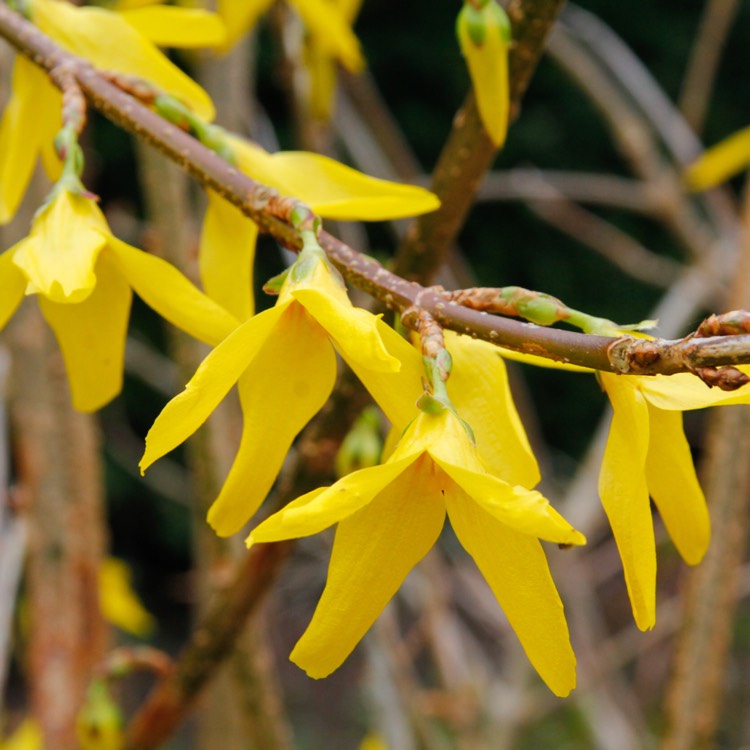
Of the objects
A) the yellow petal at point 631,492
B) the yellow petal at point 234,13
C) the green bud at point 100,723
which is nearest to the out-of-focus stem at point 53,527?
the green bud at point 100,723

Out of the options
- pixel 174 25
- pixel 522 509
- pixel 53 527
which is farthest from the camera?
pixel 53 527

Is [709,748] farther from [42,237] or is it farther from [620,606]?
[620,606]

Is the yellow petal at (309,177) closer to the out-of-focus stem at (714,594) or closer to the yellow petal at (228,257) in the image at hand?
the yellow petal at (228,257)

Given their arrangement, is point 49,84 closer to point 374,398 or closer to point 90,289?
point 90,289

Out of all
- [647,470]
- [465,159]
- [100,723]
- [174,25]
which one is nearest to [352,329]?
[647,470]

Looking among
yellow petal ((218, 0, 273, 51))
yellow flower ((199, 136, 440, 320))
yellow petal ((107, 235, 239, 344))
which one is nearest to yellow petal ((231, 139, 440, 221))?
yellow flower ((199, 136, 440, 320))

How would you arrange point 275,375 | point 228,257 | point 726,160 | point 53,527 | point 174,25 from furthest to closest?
1. point 726,160
2. point 53,527
3. point 174,25
4. point 228,257
5. point 275,375

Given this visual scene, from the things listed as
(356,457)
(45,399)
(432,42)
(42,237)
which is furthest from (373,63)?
(42,237)
